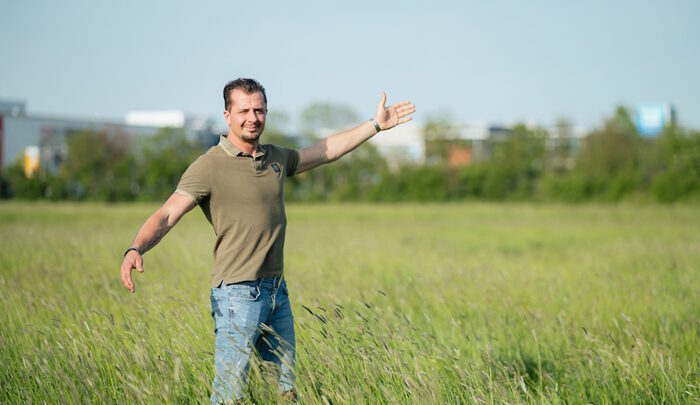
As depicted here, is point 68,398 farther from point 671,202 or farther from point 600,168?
point 600,168

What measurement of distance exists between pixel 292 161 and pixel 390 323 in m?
2.17

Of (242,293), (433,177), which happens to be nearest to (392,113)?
(242,293)

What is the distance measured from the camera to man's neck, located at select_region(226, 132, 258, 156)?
3943 mm

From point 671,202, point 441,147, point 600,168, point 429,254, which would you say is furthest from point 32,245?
point 441,147

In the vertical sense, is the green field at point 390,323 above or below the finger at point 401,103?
below

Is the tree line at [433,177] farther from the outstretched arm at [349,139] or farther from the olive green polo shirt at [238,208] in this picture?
the olive green polo shirt at [238,208]

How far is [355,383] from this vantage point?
3982 mm

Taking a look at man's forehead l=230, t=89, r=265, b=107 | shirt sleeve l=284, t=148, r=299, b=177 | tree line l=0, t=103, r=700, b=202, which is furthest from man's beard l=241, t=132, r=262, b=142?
tree line l=0, t=103, r=700, b=202

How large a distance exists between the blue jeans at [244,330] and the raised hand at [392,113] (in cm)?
138

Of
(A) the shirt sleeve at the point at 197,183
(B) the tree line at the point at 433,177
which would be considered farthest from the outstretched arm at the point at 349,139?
(B) the tree line at the point at 433,177

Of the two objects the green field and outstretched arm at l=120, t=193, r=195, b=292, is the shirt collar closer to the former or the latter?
outstretched arm at l=120, t=193, r=195, b=292

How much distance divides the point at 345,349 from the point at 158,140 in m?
52.2

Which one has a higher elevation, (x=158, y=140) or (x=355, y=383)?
(x=158, y=140)

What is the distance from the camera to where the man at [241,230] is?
12.5 ft
